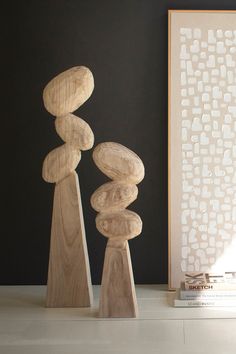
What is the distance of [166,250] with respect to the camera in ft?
10.2

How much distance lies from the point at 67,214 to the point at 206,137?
84 centimetres

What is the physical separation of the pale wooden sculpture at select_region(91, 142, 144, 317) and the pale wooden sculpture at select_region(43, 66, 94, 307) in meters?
0.19

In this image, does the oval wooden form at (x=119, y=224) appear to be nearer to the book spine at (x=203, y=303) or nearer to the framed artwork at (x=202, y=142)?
the book spine at (x=203, y=303)

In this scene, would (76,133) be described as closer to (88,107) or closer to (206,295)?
(88,107)

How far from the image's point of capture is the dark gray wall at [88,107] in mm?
3088

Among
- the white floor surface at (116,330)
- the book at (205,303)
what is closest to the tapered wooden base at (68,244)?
the white floor surface at (116,330)

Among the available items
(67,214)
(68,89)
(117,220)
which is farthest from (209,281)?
(68,89)

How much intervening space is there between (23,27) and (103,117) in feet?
2.00

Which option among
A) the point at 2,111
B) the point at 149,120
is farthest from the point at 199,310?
the point at 2,111

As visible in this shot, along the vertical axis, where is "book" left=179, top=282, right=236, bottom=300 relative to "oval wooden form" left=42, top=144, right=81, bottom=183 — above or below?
below

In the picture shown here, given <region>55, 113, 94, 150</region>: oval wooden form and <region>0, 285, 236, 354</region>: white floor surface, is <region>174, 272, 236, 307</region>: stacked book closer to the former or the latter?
<region>0, 285, 236, 354</region>: white floor surface

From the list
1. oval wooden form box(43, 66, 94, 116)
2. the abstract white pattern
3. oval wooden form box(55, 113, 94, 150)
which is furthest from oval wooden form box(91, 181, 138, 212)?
the abstract white pattern

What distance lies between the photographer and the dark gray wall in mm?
3088

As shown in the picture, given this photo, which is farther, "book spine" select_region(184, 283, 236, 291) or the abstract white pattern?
the abstract white pattern
